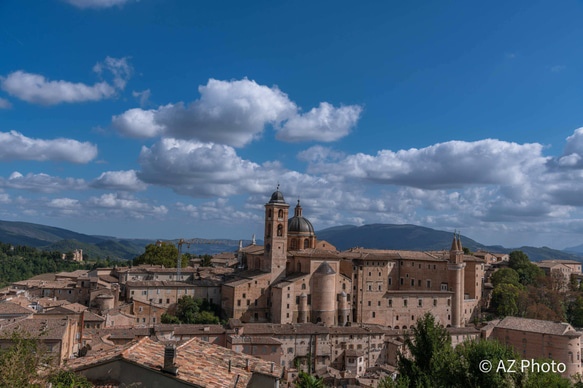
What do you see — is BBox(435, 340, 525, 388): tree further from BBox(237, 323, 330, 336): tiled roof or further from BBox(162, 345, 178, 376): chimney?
BBox(237, 323, 330, 336): tiled roof

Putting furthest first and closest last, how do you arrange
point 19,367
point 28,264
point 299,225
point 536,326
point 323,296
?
point 28,264 < point 299,225 < point 536,326 < point 323,296 < point 19,367

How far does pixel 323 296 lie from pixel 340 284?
349cm

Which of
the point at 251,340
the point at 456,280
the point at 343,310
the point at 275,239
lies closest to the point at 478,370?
the point at 251,340

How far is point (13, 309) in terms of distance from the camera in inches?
1642

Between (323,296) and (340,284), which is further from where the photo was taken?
(340,284)

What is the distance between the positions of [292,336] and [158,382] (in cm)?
3400

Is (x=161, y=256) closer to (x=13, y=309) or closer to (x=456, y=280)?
(x=13, y=309)

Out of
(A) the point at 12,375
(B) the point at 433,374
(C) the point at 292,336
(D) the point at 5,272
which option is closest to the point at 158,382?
(A) the point at 12,375

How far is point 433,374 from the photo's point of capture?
2081cm

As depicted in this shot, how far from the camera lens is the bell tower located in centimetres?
5662

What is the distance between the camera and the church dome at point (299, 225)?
66.3 m

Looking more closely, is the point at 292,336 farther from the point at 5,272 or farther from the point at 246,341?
the point at 5,272

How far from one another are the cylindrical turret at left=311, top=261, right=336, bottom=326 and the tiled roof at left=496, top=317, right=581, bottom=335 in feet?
69.7

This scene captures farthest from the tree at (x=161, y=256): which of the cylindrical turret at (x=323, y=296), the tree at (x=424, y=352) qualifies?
the tree at (x=424, y=352)
